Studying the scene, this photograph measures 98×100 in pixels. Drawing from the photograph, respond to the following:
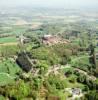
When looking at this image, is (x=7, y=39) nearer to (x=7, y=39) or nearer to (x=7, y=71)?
(x=7, y=39)

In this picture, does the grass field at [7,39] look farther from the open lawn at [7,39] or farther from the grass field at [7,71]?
the grass field at [7,71]

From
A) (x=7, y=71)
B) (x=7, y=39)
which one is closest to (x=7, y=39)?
(x=7, y=39)

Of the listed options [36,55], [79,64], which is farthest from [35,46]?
[79,64]

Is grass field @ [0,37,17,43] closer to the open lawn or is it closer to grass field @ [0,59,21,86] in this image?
the open lawn

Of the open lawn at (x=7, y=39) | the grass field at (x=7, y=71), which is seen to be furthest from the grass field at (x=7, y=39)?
the grass field at (x=7, y=71)

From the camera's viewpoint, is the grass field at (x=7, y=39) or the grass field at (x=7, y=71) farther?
the grass field at (x=7, y=39)

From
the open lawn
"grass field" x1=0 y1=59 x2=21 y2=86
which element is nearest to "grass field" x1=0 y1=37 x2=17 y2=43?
the open lawn

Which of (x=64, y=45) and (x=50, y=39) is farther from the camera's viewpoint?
(x=50, y=39)

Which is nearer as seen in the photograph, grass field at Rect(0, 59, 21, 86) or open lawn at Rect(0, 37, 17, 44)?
grass field at Rect(0, 59, 21, 86)

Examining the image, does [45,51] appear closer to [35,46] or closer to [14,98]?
[35,46]

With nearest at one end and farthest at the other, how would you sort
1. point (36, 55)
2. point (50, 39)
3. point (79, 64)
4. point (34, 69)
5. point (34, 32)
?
point (34, 69) < point (79, 64) < point (36, 55) < point (50, 39) < point (34, 32)

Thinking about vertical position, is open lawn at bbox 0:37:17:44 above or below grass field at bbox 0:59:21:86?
above
